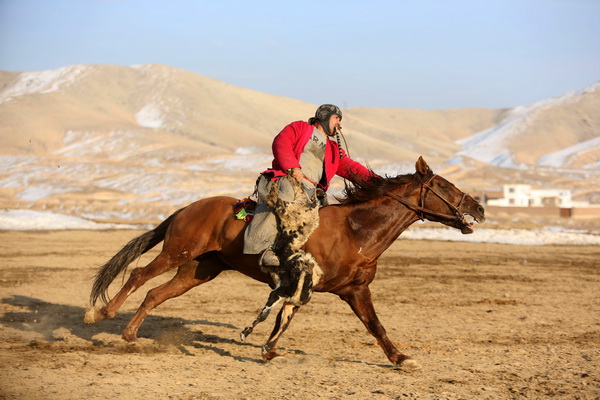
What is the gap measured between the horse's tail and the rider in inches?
59.1

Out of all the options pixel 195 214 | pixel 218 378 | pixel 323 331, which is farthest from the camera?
pixel 323 331

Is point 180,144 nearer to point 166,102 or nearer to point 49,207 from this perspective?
point 166,102

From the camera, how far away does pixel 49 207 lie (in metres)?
40.9

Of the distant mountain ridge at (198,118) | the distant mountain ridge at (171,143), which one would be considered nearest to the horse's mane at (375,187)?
the distant mountain ridge at (171,143)

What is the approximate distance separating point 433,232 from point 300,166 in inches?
854

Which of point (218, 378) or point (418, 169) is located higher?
point (418, 169)

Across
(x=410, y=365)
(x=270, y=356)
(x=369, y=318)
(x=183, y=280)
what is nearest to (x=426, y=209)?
(x=369, y=318)

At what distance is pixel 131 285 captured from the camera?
8.21 metres

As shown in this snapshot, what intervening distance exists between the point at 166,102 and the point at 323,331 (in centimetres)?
10376

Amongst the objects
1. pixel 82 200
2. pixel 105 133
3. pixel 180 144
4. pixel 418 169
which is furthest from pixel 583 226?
pixel 105 133

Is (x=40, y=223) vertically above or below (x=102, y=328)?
below

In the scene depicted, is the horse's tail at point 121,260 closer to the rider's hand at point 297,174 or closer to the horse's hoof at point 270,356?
the rider's hand at point 297,174

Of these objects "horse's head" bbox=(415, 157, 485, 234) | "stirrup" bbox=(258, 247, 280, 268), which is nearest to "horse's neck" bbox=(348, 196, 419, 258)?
"horse's head" bbox=(415, 157, 485, 234)

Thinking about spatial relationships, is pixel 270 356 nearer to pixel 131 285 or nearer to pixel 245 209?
pixel 245 209
